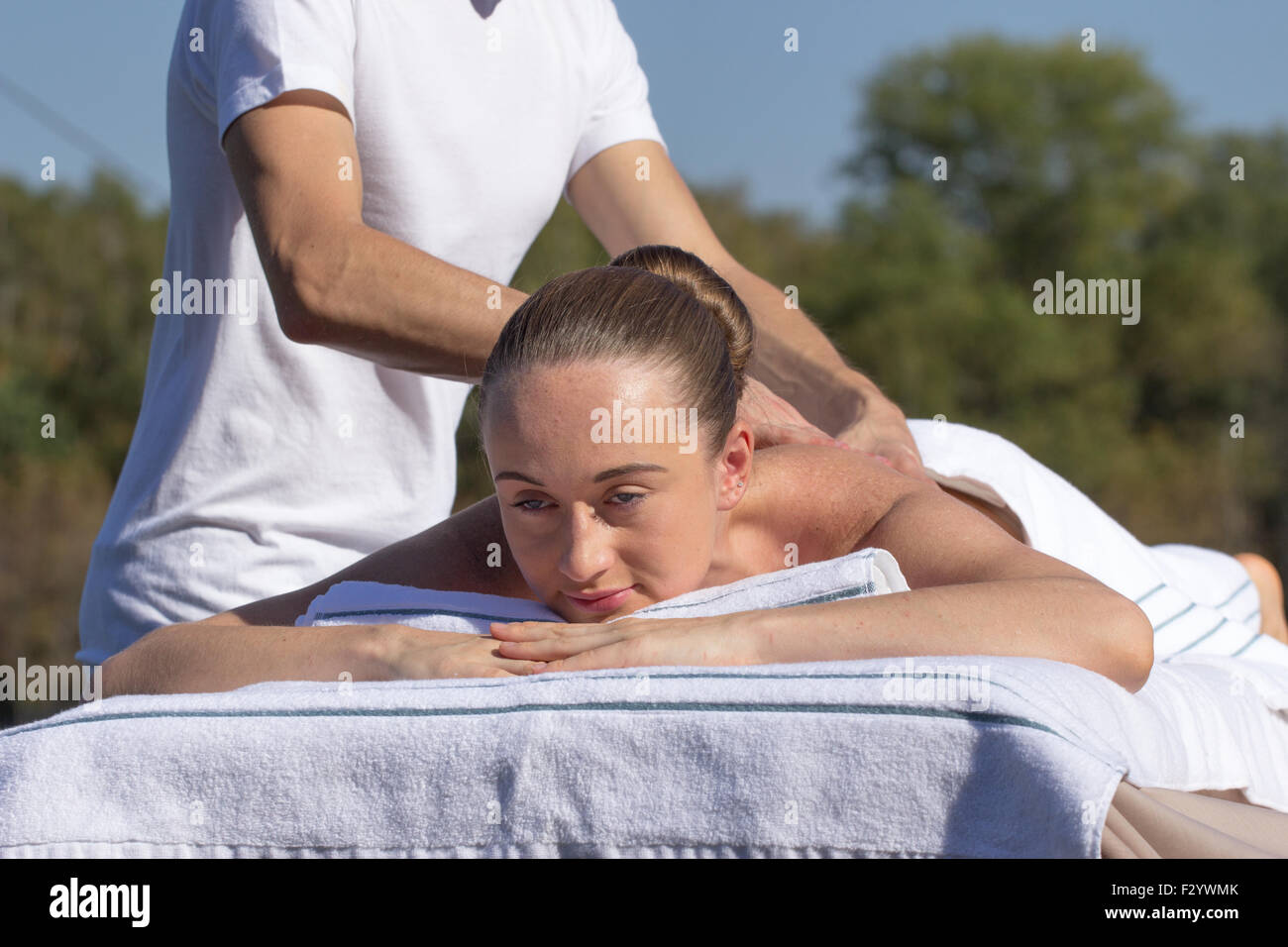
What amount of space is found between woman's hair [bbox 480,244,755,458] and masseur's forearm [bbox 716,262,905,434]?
453 mm

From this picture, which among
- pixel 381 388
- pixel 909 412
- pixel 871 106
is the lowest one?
pixel 381 388

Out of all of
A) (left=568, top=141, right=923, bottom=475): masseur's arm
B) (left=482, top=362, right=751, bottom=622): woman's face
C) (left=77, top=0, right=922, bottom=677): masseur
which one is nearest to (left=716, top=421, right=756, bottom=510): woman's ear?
(left=482, top=362, right=751, bottom=622): woman's face

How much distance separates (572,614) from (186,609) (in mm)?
777

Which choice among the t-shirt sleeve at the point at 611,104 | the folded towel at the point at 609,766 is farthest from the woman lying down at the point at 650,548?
the t-shirt sleeve at the point at 611,104

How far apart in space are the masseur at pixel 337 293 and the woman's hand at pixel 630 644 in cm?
50

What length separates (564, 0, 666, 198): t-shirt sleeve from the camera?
2.43 metres

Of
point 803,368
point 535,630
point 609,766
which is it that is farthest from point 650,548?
point 803,368

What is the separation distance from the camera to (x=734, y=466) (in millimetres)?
1677

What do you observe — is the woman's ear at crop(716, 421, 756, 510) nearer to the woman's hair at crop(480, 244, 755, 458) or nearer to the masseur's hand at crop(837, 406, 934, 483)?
the woman's hair at crop(480, 244, 755, 458)

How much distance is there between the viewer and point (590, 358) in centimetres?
150

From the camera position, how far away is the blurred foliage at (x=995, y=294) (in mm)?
19328

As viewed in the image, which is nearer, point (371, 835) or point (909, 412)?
point (371, 835)
